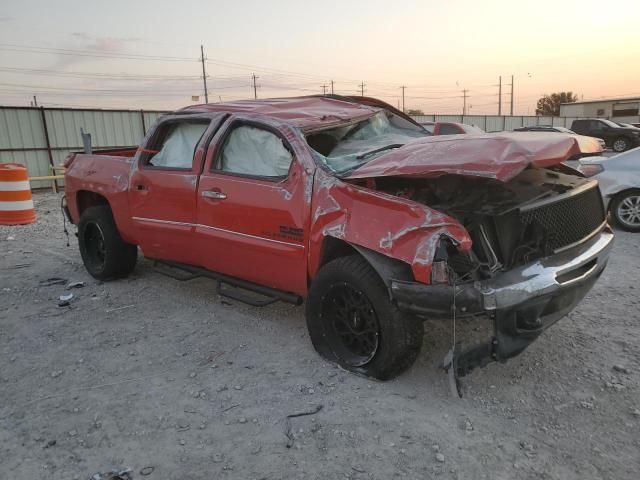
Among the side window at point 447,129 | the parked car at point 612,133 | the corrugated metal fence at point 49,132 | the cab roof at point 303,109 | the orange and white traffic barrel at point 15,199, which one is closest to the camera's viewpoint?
the cab roof at point 303,109

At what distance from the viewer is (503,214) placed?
295cm

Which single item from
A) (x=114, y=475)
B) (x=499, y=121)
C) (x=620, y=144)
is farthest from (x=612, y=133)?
(x=114, y=475)

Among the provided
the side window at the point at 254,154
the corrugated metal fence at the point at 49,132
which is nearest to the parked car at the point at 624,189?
the side window at the point at 254,154

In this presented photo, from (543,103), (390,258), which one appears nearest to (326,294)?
(390,258)

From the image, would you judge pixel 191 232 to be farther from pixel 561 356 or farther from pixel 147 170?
pixel 561 356

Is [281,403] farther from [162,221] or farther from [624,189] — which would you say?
[624,189]

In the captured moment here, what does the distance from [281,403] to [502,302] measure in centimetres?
141

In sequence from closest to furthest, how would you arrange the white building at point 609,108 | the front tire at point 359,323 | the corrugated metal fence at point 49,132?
the front tire at point 359,323, the corrugated metal fence at point 49,132, the white building at point 609,108

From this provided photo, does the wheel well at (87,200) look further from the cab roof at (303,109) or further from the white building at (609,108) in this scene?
the white building at (609,108)

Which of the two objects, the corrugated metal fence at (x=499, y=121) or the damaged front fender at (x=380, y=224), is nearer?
the damaged front fender at (x=380, y=224)

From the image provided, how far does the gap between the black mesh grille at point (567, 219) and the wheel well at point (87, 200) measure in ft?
14.6

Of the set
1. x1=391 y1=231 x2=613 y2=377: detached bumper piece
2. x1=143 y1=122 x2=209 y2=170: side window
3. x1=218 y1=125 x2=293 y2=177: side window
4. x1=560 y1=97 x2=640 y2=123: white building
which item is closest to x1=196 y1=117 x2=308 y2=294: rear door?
x1=218 y1=125 x2=293 y2=177: side window

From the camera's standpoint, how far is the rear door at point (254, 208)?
11.8 ft

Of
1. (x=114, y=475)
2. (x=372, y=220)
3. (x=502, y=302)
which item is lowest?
(x=114, y=475)
